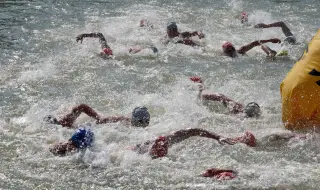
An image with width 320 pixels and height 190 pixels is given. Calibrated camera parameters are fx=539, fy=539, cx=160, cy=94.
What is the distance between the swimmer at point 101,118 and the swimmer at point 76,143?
2.96 feet

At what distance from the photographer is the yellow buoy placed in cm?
785

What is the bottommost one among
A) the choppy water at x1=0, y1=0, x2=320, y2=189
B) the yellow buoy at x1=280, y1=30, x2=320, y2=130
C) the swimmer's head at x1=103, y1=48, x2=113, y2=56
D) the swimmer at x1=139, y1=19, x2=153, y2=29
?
the choppy water at x1=0, y1=0, x2=320, y2=189

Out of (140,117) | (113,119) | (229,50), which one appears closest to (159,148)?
(140,117)

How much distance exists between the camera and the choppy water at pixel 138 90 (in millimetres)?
7160

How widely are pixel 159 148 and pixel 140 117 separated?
37.5 inches

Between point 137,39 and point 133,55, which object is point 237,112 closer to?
point 133,55

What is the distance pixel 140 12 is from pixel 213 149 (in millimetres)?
9491

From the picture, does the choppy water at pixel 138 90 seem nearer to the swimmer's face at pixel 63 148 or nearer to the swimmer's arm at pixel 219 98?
the swimmer's face at pixel 63 148

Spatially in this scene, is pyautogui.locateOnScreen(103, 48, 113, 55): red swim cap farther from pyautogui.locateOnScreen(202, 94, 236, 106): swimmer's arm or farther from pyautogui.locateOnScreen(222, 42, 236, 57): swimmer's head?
pyautogui.locateOnScreen(202, 94, 236, 106): swimmer's arm

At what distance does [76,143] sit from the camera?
755cm

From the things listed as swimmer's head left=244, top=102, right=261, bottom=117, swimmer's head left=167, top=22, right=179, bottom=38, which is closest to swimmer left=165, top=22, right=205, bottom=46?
swimmer's head left=167, top=22, right=179, bottom=38

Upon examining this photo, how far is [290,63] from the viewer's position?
12047mm

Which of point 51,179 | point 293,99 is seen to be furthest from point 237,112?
point 51,179

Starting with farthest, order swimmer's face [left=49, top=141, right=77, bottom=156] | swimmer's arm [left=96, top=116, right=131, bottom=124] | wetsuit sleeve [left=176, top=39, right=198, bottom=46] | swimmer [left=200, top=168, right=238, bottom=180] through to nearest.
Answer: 1. wetsuit sleeve [left=176, top=39, right=198, bottom=46]
2. swimmer's arm [left=96, top=116, right=131, bottom=124]
3. swimmer's face [left=49, top=141, right=77, bottom=156]
4. swimmer [left=200, top=168, right=238, bottom=180]
